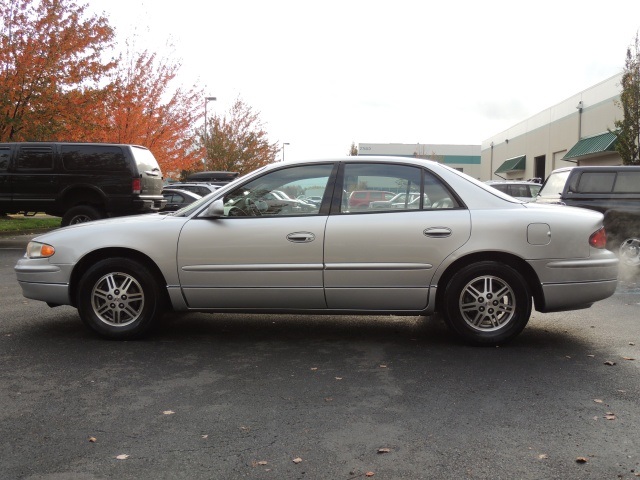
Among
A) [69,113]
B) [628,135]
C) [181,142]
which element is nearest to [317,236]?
[69,113]

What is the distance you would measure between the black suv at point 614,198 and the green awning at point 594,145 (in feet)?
56.1

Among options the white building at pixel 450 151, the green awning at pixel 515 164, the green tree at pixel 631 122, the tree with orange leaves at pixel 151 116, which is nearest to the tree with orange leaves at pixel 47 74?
the tree with orange leaves at pixel 151 116

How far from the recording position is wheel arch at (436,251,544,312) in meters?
5.51

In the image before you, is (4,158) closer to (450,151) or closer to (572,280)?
(572,280)

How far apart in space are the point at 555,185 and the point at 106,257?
8.43m

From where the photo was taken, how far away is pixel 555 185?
11617mm

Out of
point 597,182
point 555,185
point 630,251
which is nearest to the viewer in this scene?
point 630,251

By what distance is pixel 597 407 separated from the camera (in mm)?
4078

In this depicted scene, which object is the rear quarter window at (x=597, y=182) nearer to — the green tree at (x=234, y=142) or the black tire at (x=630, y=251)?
the black tire at (x=630, y=251)

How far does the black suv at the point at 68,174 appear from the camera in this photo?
45.8ft

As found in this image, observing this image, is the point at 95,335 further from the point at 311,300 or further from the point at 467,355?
the point at 467,355

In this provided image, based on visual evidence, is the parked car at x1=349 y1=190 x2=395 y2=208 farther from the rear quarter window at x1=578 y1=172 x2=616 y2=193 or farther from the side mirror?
the rear quarter window at x1=578 y1=172 x2=616 y2=193

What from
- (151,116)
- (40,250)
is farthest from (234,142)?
(40,250)

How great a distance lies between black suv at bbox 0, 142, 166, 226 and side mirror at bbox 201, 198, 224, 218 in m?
8.79
